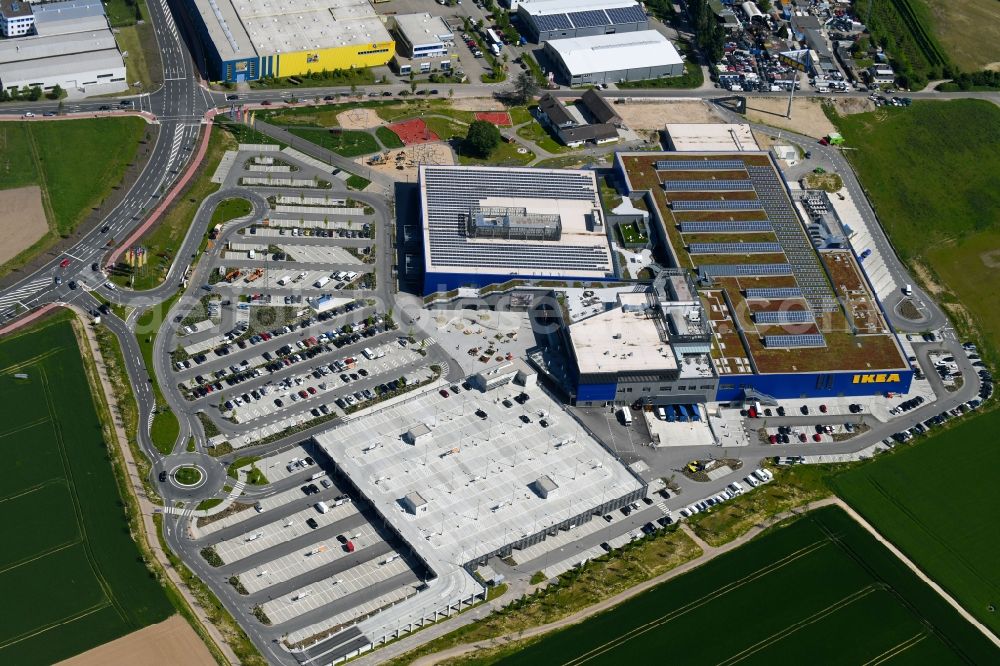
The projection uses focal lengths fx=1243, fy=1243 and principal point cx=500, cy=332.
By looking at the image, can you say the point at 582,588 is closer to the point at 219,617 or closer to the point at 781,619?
the point at 781,619

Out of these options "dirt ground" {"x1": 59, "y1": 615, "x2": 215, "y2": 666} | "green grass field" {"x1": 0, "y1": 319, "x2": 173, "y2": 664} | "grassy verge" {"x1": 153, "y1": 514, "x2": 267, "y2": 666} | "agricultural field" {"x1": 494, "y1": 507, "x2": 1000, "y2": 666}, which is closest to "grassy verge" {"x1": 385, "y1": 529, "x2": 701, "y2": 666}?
"agricultural field" {"x1": 494, "y1": 507, "x2": 1000, "y2": 666}

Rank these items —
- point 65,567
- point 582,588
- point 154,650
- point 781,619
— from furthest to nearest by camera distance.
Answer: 1. point 582,588
2. point 781,619
3. point 65,567
4. point 154,650

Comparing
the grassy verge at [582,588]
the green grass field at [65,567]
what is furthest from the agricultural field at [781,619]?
the green grass field at [65,567]

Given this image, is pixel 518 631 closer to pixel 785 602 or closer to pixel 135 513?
pixel 785 602

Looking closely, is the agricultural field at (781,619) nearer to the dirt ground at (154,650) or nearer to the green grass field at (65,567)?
the dirt ground at (154,650)

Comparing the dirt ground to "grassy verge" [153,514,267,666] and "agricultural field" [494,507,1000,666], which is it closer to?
"grassy verge" [153,514,267,666]

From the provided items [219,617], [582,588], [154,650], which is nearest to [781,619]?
[582,588]
